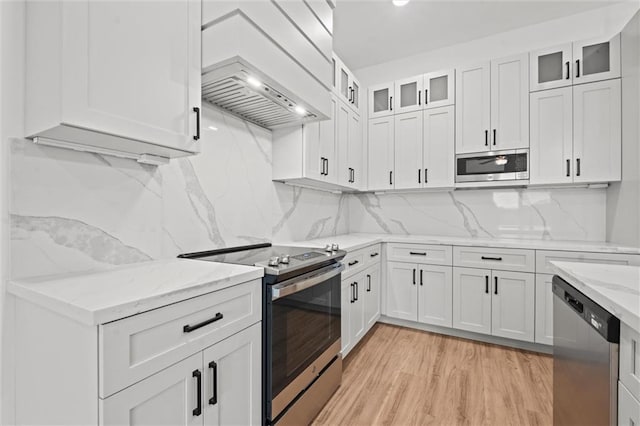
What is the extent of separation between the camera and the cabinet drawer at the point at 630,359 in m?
0.82

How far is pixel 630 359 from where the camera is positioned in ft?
2.80

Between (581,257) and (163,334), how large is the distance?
2.93 m

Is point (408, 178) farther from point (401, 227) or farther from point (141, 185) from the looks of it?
point (141, 185)

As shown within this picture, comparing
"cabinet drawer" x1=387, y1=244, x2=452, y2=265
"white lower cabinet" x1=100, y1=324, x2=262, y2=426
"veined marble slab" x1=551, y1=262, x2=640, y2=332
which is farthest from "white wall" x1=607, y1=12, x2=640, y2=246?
"white lower cabinet" x1=100, y1=324, x2=262, y2=426

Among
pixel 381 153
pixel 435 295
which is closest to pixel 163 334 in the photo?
pixel 435 295

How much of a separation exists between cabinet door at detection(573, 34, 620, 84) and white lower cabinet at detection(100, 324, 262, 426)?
132 inches

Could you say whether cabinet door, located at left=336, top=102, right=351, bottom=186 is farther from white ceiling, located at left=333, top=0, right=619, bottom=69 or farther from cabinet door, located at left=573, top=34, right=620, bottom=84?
cabinet door, located at left=573, top=34, right=620, bottom=84

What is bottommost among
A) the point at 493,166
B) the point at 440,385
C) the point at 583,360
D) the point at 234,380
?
the point at 440,385

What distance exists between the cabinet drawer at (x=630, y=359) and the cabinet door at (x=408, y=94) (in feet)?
9.33

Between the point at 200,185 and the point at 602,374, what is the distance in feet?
6.52

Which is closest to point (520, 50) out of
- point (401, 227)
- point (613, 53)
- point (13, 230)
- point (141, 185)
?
point (613, 53)

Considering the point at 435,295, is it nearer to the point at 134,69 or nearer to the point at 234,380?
the point at 234,380

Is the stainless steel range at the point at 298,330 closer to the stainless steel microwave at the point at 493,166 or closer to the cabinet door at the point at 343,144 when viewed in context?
the cabinet door at the point at 343,144

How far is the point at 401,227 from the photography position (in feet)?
12.2
